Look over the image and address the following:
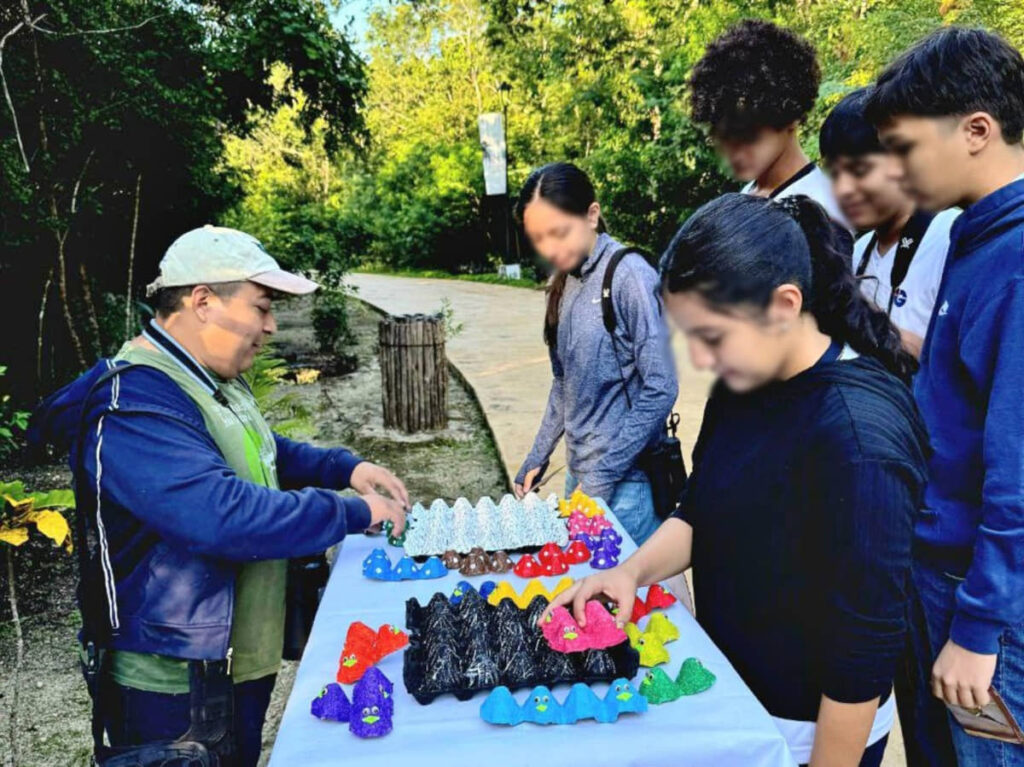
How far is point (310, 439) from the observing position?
6.84 metres

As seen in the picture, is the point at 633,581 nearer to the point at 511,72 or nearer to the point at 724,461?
the point at 724,461

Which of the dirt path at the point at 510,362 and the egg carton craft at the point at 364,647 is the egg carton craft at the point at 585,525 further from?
the egg carton craft at the point at 364,647

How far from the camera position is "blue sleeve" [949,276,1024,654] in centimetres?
125

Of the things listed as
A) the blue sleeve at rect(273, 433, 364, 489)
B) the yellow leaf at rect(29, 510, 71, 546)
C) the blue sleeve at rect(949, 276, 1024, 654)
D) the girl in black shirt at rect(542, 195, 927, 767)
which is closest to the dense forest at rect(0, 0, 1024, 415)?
the yellow leaf at rect(29, 510, 71, 546)

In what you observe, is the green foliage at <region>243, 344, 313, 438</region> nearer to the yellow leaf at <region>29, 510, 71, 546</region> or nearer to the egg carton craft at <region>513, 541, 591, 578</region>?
the yellow leaf at <region>29, 510, 71, 546</region>

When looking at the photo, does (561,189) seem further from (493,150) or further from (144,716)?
(493,150)

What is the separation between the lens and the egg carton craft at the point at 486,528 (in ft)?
6.91

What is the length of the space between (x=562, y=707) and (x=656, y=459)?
1.14m

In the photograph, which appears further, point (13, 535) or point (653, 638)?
point (13, 535)

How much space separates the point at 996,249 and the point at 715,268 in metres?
0.57

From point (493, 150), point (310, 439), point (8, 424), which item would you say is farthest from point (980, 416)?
point (493, 150)

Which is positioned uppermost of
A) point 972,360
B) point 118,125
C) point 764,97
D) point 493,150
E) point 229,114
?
point 493,150

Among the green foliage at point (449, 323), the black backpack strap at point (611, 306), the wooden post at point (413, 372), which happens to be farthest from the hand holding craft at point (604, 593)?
the green foliage at point (449, 323)

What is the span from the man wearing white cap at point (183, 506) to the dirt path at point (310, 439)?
4.48 ft
